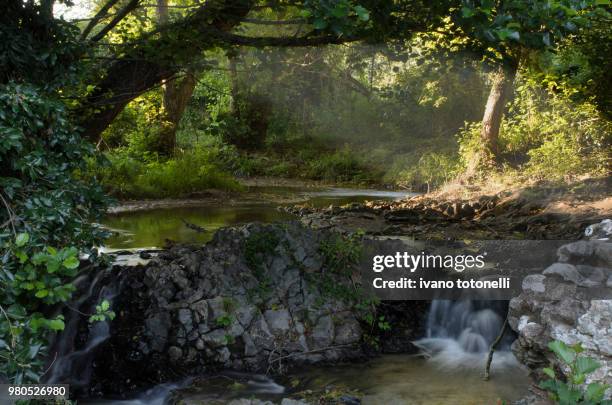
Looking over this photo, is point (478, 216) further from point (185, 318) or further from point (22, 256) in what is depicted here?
point (22, 256)

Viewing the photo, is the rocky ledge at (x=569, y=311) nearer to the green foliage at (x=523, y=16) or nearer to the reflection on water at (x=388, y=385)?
the reflection on water at (x=388, y=385)

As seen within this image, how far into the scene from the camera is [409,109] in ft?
82.3

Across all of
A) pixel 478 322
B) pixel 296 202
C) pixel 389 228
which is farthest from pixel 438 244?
pixel 296 202

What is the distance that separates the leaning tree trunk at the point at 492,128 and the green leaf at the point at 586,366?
12.1m

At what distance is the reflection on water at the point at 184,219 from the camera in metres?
10.1

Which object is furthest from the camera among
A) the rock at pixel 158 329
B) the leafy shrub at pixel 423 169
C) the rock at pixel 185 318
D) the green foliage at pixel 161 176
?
the leafy shrub at pixel 423 169

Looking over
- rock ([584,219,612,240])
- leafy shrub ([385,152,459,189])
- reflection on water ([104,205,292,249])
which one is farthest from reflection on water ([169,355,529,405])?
leafy shrub ([385,152,459,189])

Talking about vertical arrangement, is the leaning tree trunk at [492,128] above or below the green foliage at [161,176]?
above

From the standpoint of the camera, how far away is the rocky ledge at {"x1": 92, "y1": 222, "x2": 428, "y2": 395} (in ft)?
21.8

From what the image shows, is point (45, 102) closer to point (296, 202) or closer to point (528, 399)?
point (528, 399)

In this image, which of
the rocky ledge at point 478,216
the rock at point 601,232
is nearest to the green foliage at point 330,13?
the rock at point 601,232

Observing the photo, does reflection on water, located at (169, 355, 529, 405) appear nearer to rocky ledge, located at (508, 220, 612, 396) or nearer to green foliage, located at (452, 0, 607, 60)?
rocky ledge, located at (508, 220, 612, 396)

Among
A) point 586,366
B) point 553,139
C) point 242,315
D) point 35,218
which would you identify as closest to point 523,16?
point 586,366

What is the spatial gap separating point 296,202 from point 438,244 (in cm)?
631
